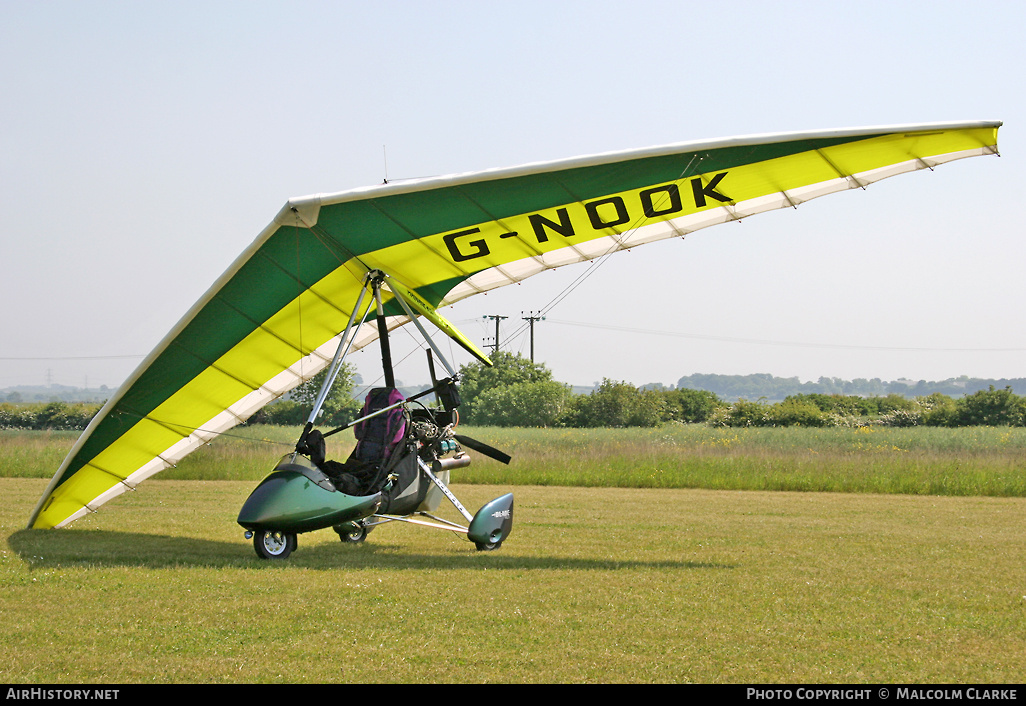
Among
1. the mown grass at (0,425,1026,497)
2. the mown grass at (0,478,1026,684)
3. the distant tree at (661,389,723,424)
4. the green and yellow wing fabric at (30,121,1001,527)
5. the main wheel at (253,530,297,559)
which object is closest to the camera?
the mown grass at (0,478,1026,684)

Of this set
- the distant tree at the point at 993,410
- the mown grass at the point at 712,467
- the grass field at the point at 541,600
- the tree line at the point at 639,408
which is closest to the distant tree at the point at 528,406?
the tree line at the point at 639,408

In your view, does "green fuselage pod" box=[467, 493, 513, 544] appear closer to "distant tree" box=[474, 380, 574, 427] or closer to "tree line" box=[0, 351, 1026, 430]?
"tree line" box=[0, 351, 1026, 430]

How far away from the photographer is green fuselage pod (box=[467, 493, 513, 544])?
7.84 m

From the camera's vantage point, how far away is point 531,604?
553cm

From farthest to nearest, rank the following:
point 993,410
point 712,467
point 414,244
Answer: point 993,410 → point 712,467 → point 414,244

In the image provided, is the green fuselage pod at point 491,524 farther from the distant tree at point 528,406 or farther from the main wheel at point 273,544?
the distant tree at point 528,406

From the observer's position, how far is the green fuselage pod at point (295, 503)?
7004 mm

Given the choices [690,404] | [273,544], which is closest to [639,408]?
[690,404]

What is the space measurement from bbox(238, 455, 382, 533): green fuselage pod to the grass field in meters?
0.34

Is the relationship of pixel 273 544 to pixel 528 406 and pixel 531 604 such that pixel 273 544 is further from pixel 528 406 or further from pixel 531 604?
pixel 528 406

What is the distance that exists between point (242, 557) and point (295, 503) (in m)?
0.87

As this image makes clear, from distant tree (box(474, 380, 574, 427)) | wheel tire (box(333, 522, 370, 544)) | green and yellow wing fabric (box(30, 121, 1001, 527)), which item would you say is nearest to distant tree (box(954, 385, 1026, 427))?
distant tree (box(474, 380, 574, 427))

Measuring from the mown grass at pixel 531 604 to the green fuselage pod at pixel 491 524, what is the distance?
181 mm

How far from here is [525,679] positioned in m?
3.95
